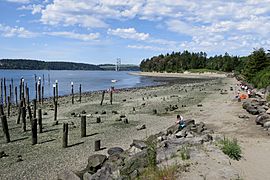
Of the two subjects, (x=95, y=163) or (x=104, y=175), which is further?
(x=95, y=163)

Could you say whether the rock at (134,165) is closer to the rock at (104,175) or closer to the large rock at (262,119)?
the rock at (104,175)

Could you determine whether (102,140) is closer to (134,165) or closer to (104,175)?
(134,165)

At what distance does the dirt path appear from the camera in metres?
12.9

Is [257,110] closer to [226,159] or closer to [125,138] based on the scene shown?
[125,138]

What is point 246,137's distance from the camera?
1953cm

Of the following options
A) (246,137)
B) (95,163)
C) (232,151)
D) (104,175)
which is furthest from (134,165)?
(246,137)

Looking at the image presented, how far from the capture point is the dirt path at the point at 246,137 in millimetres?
12930

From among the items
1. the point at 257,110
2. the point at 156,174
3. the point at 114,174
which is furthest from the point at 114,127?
the point at 156,174

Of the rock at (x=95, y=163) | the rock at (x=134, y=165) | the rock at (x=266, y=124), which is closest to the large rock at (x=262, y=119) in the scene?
the rock at (x=266, y=124)

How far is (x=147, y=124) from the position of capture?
94.7 feet

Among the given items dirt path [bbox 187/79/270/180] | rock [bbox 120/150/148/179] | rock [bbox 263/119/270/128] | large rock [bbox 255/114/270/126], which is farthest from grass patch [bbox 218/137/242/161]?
large rock [bbox 255/114/270/126]

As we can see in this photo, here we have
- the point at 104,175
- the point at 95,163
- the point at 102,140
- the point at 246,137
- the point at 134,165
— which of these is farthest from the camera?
the point at 102,140

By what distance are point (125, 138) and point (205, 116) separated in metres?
9.98

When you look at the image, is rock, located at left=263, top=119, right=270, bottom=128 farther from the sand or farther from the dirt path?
the sand
